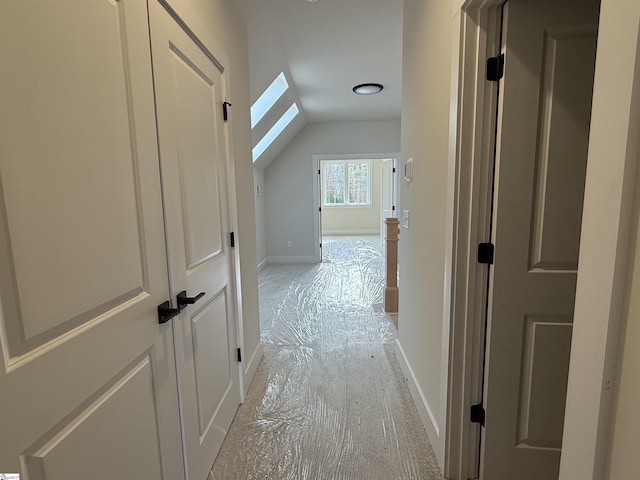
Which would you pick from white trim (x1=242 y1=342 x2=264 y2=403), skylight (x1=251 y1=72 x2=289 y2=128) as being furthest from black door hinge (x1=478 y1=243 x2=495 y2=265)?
skylight (x1=251 y1=72 x2=289 y2=128)

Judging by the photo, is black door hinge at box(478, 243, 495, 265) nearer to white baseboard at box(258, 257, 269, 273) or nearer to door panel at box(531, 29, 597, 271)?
door panel at box(531, 29, 597, 271)

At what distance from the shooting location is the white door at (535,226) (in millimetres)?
1131

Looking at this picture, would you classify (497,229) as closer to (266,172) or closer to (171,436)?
(171,436)

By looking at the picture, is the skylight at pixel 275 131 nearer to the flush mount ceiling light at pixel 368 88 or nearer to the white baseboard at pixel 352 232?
the flush mount ceiling light at pixel 368 88

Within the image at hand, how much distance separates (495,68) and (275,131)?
4025 millimetres

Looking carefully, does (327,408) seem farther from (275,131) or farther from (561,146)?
(275,131)

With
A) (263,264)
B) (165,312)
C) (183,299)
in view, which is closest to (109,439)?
(165,312)

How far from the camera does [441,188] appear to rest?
1.48m

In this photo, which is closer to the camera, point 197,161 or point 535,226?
Result: point 535,226

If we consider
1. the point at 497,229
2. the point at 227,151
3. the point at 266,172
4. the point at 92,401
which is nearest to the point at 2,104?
the point at 92,401

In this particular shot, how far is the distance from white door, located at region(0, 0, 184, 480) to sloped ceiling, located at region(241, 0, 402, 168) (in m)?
1.63

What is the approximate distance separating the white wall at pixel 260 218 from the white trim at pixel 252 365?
3.06 meters

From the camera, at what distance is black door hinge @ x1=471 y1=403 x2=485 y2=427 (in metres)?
1.35

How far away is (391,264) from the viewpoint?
332cm
